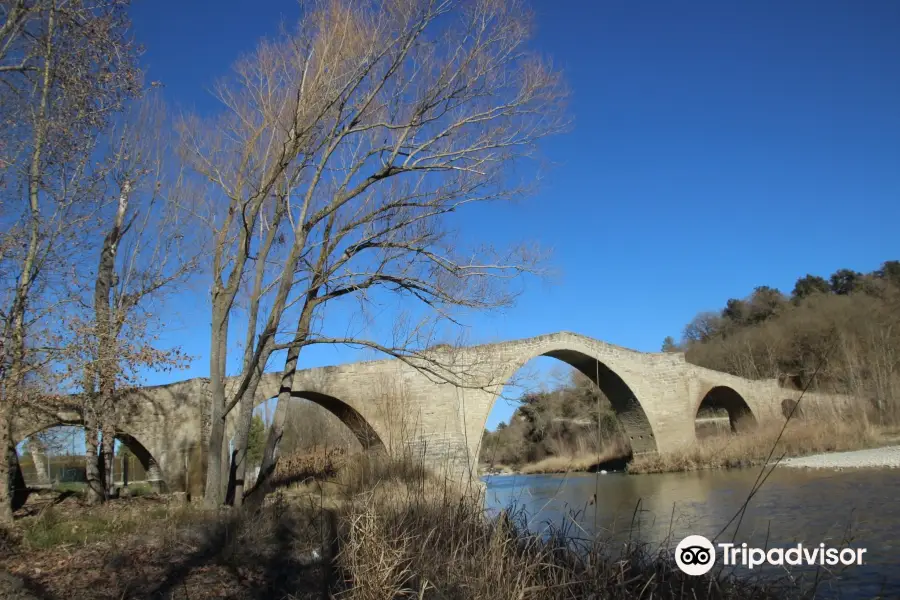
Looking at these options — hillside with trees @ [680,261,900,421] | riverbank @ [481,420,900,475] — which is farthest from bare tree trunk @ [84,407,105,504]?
hillside with trees @ [680,261,900,421]

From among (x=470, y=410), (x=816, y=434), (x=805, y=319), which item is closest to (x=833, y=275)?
(x=805, y=319)

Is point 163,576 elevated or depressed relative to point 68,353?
depressed

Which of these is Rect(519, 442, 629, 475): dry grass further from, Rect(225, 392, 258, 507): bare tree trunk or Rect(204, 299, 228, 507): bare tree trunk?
Rect(204, 299, 228, 507): bare tree trunk

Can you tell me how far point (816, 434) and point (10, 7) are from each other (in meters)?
21.9

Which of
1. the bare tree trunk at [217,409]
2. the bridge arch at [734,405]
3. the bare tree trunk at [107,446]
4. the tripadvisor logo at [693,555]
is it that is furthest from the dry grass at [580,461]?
the tripadvisor logo at [693,555]

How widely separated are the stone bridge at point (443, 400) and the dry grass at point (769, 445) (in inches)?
81.8

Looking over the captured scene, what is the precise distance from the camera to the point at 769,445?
67.2ft

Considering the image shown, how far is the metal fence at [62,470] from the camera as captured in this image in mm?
22078

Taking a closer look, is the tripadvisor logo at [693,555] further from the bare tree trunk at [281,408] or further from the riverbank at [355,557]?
the bare tree trunk at [281,408]

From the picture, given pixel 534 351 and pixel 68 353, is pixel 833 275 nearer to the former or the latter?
pixel 534 351

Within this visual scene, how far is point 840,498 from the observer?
406 inches

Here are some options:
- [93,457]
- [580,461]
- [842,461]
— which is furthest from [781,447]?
[93,457]

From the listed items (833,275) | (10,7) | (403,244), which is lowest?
(403,244)

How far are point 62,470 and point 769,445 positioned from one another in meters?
25.5
